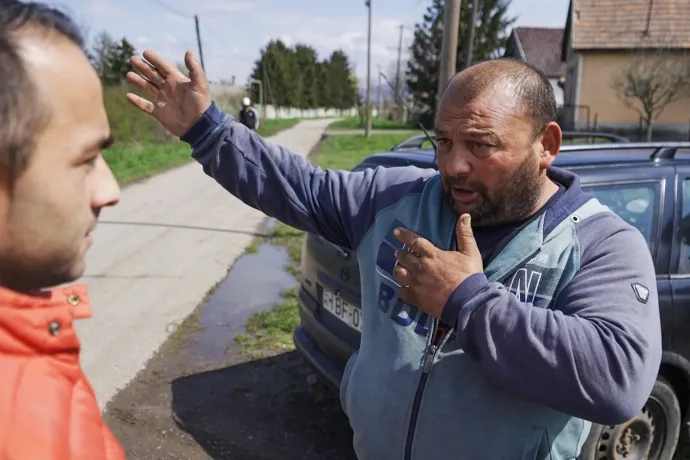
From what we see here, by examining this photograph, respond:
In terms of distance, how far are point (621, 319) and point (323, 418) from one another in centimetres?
280

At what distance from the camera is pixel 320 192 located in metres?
2.07

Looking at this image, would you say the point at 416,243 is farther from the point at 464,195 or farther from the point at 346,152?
the point at 346,152

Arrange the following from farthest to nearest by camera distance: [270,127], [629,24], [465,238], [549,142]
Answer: [270,127] < [629,24] < [549,142] < [465,238]

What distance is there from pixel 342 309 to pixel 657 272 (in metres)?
1.60

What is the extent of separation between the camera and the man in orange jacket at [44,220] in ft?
2.63

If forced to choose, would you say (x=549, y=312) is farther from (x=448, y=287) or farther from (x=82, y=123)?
(x=82, y=123)

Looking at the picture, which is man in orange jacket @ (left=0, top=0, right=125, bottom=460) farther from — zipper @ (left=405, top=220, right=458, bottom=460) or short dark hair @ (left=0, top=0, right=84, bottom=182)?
zipper @ (left=405, top=220, right=458, bottom=460)

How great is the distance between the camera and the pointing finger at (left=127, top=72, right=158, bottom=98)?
191cm

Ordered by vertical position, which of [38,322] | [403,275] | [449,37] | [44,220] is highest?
[449,37]

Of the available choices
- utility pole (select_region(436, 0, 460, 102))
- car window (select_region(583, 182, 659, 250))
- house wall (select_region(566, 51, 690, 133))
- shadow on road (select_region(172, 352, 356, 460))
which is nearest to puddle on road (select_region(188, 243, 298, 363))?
shadow on road (select_region(172, 352, 356, 460))

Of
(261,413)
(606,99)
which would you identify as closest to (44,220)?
(261,413)

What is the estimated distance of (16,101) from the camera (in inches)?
31.7

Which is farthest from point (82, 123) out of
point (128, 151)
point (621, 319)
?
point (128, 151)

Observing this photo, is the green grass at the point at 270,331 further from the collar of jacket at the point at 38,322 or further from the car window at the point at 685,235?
the collar of jacket at the point at 38,322
